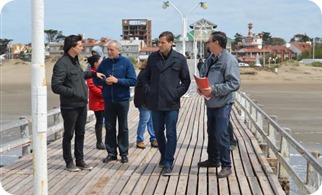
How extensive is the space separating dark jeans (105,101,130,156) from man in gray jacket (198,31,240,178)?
1211 mm

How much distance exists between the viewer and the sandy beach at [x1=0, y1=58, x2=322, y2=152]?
16.3 metres

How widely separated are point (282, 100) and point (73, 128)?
77.4 ft

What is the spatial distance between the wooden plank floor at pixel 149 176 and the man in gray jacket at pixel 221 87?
363 mm

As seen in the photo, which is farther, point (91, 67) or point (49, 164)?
point (91, 67)

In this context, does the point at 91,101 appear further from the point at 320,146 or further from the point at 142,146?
the point at 320,146

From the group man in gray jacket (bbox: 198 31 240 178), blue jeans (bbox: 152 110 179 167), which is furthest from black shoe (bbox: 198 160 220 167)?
blue jeans (bbox: 152 110 179 167)

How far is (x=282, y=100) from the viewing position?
1105 inches

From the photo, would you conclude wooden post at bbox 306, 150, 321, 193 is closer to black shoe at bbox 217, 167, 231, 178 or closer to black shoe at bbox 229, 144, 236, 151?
black shoe at bbox 217, 167, 231, 178

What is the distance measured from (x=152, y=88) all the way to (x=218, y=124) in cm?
90

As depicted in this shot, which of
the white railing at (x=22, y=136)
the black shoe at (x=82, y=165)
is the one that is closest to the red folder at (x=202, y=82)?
the black shoe at (x=82, y=165)

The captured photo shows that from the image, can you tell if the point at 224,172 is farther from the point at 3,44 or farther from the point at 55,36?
the point at 55,36

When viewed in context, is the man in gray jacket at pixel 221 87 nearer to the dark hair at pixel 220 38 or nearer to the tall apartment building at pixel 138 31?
the dark hair at pixel 220 38

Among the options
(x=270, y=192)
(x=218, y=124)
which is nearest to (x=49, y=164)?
(x=218, y=124)

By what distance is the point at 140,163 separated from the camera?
6.48 m
